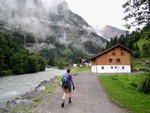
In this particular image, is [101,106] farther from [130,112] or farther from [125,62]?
[125,62]

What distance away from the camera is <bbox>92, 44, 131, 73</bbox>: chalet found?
78.9 meters

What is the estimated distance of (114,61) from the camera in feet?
259

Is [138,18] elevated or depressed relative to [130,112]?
elevated

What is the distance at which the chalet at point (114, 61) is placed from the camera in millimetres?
78875

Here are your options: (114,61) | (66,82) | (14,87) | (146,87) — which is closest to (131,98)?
(146,87)

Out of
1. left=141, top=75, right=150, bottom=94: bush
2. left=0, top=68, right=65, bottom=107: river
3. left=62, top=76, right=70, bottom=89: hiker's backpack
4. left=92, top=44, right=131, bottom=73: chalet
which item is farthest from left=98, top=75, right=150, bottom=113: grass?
left=92, top=44, right=131, bottom=73: chalet

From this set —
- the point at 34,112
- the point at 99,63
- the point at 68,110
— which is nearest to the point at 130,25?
the point at 68,110

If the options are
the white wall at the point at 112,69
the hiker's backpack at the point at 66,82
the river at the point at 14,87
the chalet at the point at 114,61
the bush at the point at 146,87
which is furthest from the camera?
the white wall at the point at 112,69

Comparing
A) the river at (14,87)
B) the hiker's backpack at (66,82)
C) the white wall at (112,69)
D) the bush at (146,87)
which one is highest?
the white wall at (112,69)

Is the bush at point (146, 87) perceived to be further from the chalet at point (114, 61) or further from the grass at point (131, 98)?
the chalet at point (114, 61)

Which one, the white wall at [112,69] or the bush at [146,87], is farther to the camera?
the white wall at [112,69]

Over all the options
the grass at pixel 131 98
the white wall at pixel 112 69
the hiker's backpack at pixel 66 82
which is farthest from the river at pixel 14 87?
the white wall at pixel 112 69

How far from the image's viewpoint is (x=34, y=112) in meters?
15.4

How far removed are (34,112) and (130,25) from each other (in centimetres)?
1202
